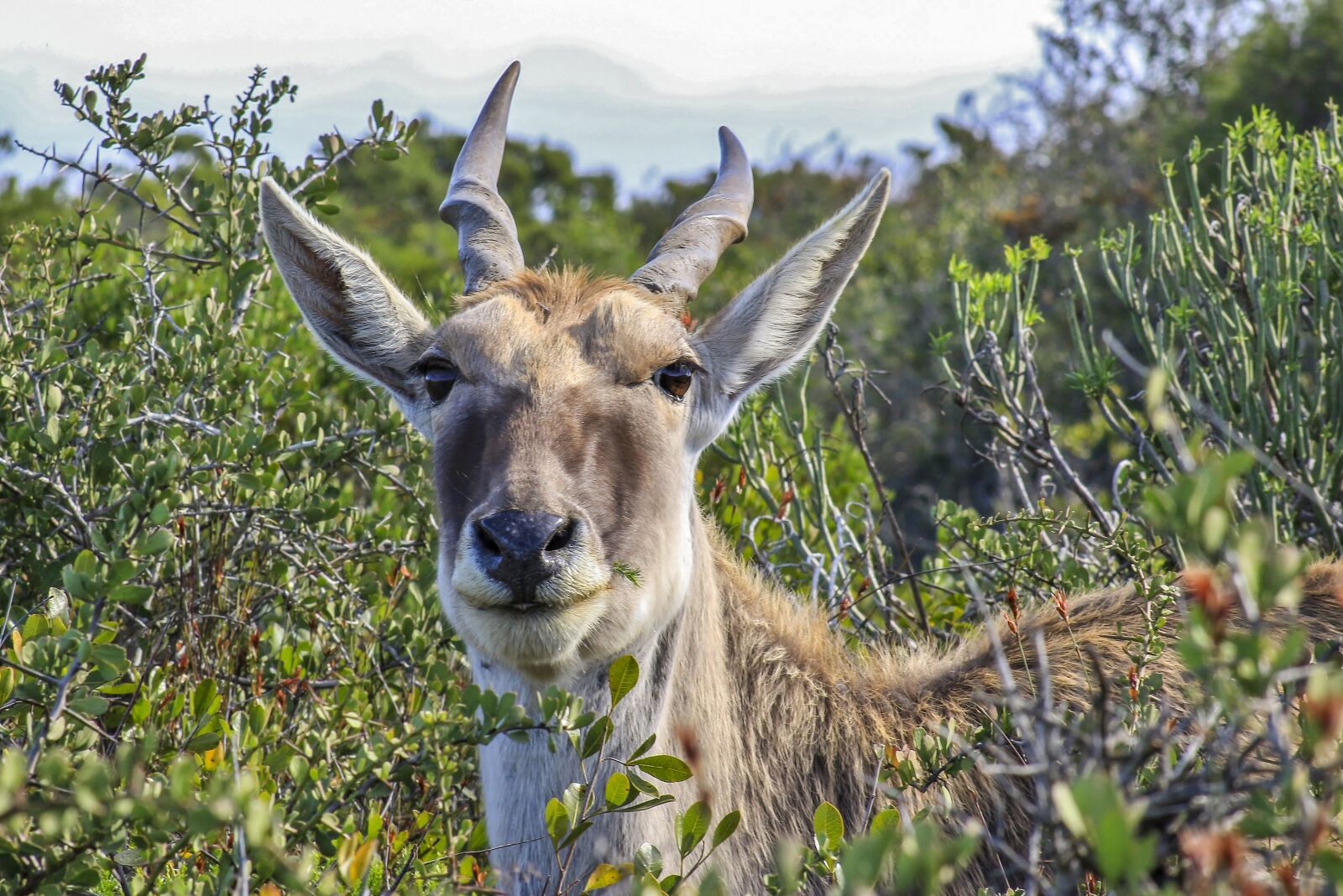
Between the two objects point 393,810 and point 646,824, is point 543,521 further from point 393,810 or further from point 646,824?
point 393,810

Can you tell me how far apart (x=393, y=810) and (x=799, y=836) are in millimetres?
1413

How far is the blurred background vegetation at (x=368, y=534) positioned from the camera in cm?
212

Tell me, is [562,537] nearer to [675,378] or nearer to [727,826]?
[727,826]

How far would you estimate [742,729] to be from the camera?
12.4 ft

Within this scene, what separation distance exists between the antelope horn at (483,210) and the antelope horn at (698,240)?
486 millimetres

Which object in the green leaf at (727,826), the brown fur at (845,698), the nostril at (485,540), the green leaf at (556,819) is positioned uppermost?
the nostril at (485,540)

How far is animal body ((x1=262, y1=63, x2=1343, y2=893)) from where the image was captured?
10.7ft

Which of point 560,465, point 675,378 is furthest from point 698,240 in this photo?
point 560,465

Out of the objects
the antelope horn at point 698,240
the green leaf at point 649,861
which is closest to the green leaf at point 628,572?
the green leaf at point 649,861

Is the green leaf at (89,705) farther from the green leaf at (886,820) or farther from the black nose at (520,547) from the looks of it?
the green leaf at (886,820)

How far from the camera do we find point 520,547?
10.1 feet

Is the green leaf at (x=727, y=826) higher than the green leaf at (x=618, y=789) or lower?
lower

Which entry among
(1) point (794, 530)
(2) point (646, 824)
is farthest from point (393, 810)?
(1) point (794, 530)

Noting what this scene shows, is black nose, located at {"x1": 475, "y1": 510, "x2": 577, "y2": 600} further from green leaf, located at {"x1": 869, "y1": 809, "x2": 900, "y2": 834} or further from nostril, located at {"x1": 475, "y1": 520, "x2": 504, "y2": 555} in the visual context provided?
green leaf, located at {"x1": 869, "y1": 809, "x2": 900, "y2": 834}
